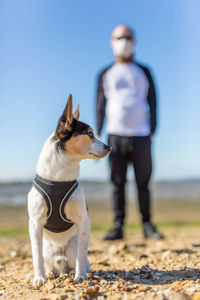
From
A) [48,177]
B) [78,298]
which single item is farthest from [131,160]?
[78,298]

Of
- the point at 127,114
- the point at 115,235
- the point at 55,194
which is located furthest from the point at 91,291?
the point at 127,114

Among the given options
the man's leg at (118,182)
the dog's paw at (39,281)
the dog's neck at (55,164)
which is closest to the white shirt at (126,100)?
the man's leg at (118,182)

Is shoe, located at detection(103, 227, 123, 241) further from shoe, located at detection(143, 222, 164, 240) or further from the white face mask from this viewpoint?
the white face mask

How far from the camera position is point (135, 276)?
371 centimetres

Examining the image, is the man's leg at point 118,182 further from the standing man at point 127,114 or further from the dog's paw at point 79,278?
the dog's paw at point 79,278

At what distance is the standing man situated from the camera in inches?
219

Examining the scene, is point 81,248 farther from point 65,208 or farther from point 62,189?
point 62,189

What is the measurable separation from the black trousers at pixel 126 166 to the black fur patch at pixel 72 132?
2403 millimetres

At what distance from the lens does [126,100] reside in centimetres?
557

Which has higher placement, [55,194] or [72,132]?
[72,132]

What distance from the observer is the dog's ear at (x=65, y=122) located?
3.05 meters

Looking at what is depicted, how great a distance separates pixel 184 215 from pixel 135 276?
1175 centimetres

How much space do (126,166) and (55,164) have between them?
2701 millimetres

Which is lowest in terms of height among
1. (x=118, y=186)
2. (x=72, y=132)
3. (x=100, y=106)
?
(x=118, y=186)
